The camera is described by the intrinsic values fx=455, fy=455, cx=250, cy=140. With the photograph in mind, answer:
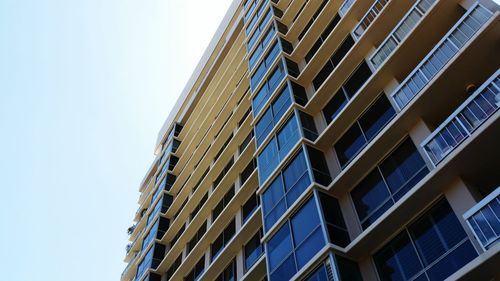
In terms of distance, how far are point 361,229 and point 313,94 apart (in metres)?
8.47

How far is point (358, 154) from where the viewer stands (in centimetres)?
1677

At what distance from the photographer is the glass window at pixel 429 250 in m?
11.9

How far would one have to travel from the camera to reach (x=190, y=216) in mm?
30875

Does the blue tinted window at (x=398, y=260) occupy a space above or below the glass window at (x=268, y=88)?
below

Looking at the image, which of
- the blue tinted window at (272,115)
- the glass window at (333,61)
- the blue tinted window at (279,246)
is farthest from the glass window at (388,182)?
the glass window at (333,61)

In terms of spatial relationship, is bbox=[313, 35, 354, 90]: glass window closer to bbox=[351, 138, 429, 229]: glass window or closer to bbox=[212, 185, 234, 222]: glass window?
bbox=[351, 138, 429, 229]: glass window

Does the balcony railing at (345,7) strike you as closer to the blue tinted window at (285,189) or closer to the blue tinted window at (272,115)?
the blue tinted window at (272,115)

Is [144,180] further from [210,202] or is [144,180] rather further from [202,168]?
[210,202]

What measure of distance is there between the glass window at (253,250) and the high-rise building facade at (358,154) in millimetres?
87

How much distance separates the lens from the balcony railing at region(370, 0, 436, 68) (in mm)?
16469

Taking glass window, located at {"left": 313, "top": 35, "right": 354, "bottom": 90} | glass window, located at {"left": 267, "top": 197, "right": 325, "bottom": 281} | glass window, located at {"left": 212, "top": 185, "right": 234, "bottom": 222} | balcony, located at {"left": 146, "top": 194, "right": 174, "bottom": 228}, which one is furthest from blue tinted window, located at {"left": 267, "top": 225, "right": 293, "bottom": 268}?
balcony, located at {"left": 146, "top": 194, "right": 174, "bottom": 228}

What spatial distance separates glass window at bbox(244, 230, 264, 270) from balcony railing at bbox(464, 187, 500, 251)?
11.3 metres

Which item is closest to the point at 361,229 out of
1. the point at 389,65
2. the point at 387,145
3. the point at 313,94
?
the point at 387,145

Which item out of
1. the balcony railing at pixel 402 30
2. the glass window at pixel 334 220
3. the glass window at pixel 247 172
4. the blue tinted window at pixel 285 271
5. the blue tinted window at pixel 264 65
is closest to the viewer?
the glass window at pixel 334 220
